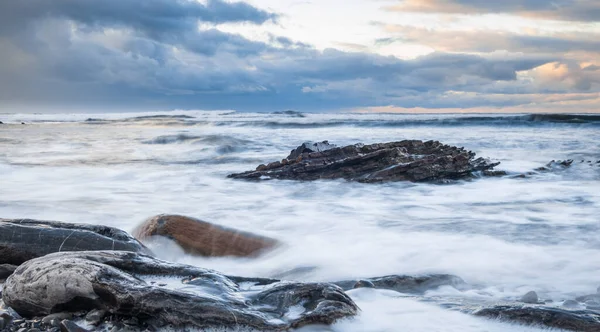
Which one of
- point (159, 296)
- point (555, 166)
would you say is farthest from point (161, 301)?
point (555, 166)

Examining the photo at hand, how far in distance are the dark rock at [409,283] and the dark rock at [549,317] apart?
0.89 m

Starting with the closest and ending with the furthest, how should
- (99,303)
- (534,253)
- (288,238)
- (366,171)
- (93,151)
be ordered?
1. (99,303)
2. (534,253)
3. (288,238)
4. (366,171)
5. (93,151)

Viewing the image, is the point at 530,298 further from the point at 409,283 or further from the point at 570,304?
the point at 409,283

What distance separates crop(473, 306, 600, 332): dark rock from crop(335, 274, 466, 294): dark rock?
2.91 ft

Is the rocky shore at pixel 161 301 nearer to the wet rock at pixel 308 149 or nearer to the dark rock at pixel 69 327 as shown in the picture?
the dark rock at pixel 69 327

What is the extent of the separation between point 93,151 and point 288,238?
14.9m

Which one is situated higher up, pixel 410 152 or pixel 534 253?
pixel 410 152

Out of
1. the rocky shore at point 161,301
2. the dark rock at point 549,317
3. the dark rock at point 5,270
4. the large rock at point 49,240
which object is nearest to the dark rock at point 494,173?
the rocky shore at point 161,301

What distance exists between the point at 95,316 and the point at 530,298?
3.07 metres

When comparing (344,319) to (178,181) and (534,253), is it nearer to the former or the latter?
(534,253)

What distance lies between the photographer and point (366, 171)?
10.5m

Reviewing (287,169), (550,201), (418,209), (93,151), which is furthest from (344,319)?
(93,151)

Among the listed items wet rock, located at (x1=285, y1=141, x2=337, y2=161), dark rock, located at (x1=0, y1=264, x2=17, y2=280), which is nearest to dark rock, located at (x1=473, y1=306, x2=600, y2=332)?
dark rock, located at (x1=0, y1=264, x2=17, y2=280)

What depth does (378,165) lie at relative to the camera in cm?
1066
